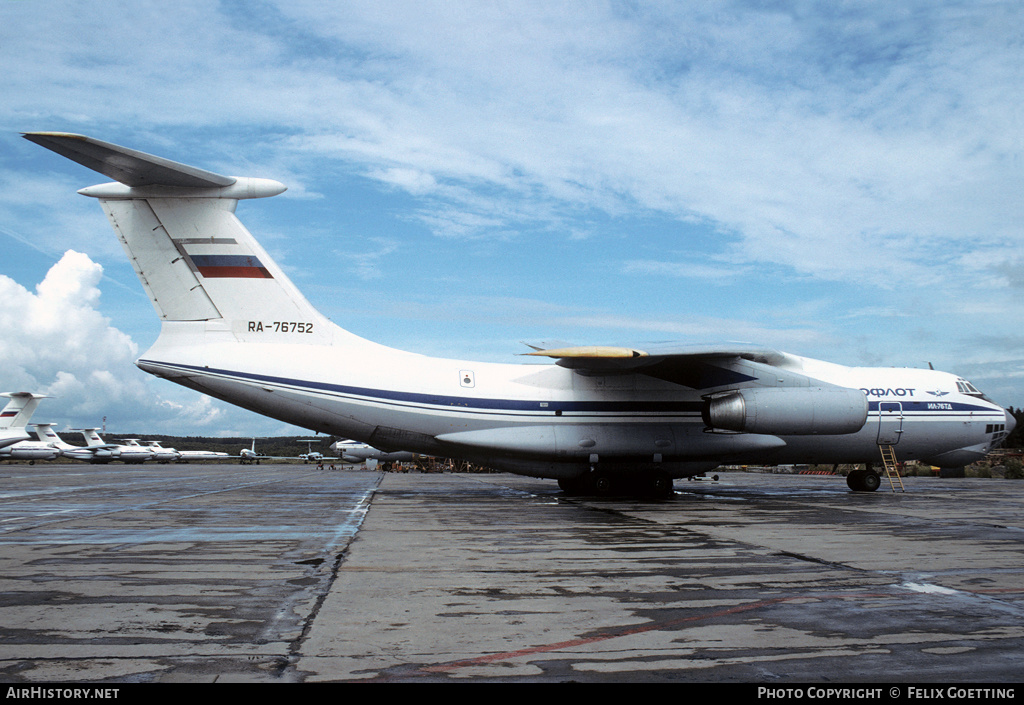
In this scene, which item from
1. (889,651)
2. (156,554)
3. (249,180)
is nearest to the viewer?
(889,651)

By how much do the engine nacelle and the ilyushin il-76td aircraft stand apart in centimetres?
3

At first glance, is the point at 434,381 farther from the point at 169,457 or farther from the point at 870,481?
the point at 169,457

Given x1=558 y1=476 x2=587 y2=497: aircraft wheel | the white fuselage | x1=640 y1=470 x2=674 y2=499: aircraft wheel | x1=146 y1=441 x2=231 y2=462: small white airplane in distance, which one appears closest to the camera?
→ the white fuselage

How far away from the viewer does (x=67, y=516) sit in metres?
10.8

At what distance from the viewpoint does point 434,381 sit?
1403 centimetres

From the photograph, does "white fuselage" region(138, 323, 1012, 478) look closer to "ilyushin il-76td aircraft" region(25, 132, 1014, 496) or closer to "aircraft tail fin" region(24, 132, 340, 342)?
"ilyushin il-76td aircraft" region(25, 132, 1014, 496)

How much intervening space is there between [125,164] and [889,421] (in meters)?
16.7

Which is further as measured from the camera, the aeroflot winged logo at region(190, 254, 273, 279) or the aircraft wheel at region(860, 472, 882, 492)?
the aircraft wheel at region(860, 472, 882, 492)

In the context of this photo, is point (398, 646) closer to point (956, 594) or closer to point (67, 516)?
point (956, 594)

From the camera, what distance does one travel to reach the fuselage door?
640 inches

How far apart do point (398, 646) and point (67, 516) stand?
9.47 m

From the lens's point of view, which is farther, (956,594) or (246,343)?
(246,343)

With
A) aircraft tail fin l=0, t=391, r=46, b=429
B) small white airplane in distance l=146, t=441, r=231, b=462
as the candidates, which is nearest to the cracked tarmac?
aircraft tail fin l=0, t=391, r=46, b=429
